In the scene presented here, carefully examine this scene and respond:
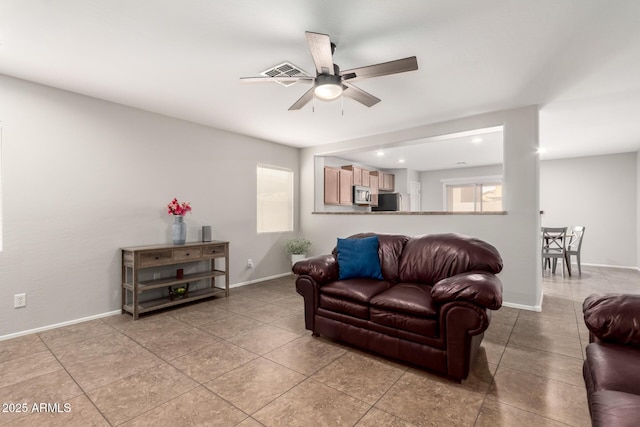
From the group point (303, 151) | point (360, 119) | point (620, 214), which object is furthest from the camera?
point (620, 214)

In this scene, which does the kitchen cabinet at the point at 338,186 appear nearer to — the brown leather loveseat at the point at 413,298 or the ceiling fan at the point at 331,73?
the brown leather loveseat at the point at 413,298

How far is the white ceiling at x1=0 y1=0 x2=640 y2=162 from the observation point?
1.95 meters

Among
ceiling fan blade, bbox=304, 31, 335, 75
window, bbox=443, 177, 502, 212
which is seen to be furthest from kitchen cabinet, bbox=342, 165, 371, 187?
ceiling fan blade, bbox=304, 31, 335, 75

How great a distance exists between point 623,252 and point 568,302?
3.98m

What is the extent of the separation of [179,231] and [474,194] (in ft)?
Result: 25.0

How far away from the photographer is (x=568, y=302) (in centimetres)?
391

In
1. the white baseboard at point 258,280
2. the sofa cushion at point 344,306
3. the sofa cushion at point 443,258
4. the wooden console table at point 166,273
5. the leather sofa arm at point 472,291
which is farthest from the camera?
the white baseboard at point 258,280

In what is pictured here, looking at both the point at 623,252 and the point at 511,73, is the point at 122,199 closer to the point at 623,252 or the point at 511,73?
the point at 511,73

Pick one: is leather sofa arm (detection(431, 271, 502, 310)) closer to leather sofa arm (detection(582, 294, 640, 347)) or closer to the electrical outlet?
leather sofa arm (detection(582, 294, 640, 347))

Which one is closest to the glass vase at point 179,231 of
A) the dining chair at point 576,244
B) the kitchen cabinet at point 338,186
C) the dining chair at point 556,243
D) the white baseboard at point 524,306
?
the kitchen cabinet at point 338,186

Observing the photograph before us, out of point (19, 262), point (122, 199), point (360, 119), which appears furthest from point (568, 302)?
point (19, 262)

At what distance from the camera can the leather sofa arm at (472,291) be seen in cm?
192

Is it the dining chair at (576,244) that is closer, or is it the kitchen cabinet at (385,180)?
the dining chair at (576,244)

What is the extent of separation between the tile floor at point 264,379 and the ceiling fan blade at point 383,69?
85.6 inches
